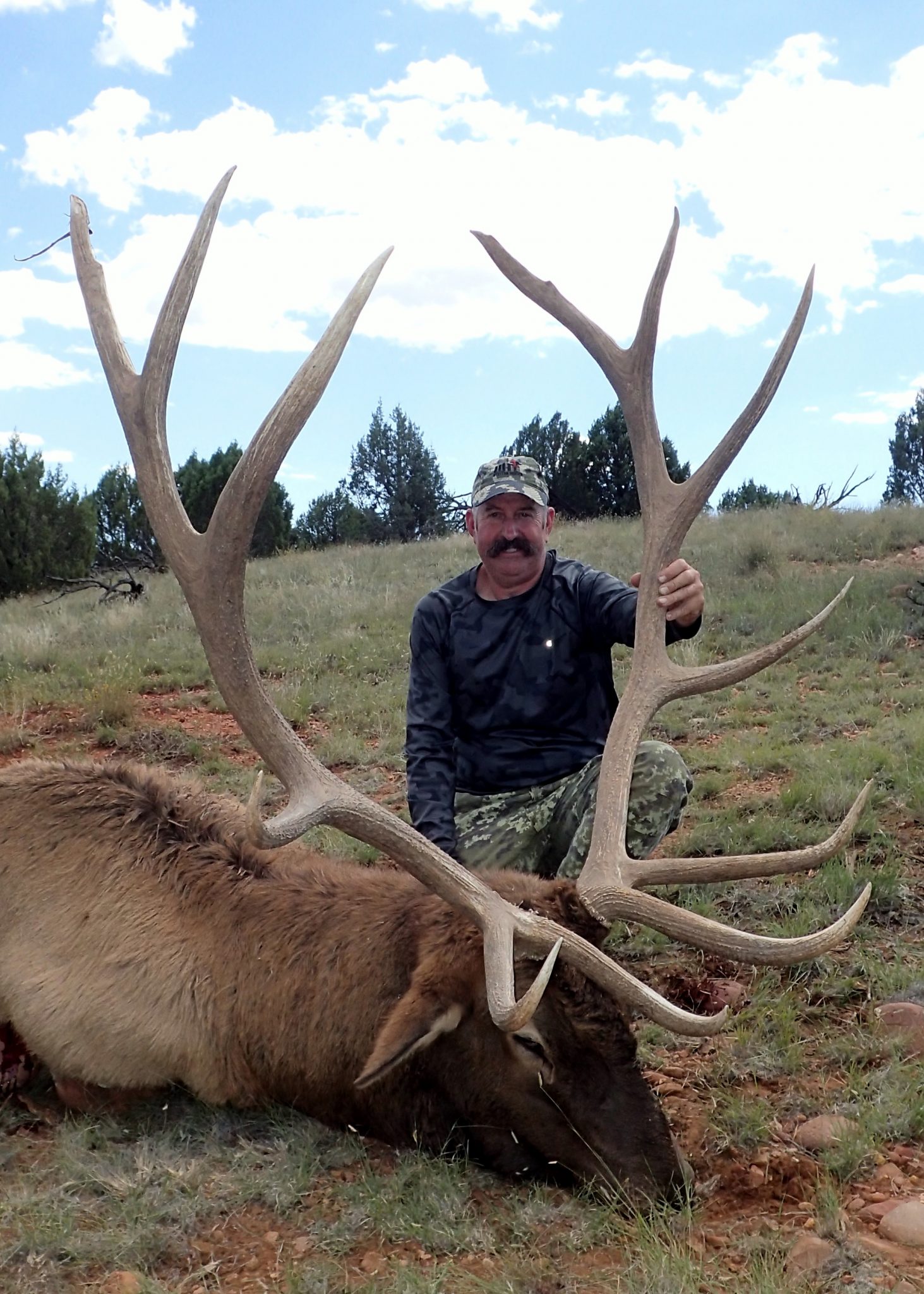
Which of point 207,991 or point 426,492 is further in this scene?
point 426,492

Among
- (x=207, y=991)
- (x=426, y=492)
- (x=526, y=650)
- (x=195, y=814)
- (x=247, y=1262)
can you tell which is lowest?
(x=247, y=1262)

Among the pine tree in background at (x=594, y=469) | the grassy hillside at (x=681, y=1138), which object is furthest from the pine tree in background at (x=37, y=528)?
the grassy hillside at (x=681, y=1138)

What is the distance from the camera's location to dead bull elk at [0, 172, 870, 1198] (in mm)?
2730

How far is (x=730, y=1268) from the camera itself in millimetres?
2324

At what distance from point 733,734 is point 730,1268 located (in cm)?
494

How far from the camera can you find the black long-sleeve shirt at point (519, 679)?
446 centimetres

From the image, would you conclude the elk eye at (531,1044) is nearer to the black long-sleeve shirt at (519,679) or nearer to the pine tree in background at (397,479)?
the black long-sleeve shirt at (519,679)

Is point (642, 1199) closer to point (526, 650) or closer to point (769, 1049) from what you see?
point (769, 1049)

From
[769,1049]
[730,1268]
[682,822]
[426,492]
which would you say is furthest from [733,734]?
[426,492]

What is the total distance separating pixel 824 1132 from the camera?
9.27 ft

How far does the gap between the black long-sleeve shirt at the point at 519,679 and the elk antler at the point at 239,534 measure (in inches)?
53.0

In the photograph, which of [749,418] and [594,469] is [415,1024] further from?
[594,469]

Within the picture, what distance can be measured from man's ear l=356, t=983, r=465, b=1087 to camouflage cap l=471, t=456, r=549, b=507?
2191 mm

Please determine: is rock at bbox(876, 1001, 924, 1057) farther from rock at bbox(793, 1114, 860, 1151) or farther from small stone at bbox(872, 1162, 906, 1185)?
small stone at bbox(872, 1162, 906, 1185)
